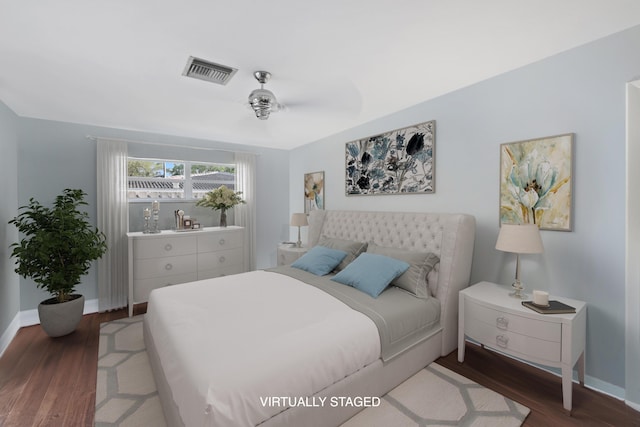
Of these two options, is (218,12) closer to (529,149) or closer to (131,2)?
(131,2)

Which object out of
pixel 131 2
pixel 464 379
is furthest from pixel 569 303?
pixel 131 2

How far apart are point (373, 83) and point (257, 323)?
7.26 ft

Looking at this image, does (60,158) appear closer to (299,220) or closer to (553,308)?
(299,220)

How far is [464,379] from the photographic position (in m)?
2.15

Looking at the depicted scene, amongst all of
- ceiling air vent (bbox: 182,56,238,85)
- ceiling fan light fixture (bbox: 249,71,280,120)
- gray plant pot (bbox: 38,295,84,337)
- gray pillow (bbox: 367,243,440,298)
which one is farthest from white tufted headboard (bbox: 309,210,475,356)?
gray plant pot (bbox: 38,295,84,337)

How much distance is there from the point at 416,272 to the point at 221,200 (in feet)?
10.1

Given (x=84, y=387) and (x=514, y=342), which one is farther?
(x=84, y=387)

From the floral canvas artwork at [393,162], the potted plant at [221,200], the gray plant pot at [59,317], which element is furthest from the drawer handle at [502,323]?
the gray plant pot at [59,317]

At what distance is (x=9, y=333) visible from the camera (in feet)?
9.34

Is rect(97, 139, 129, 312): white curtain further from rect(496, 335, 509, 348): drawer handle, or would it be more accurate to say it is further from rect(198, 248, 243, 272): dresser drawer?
rect(496, 335, 509, 348): drawer handle

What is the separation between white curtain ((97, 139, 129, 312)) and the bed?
1.83 metres

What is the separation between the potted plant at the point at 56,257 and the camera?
272cm

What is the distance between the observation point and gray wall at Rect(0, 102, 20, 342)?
9.00 feet

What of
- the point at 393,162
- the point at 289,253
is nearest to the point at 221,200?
the point at 289,253
